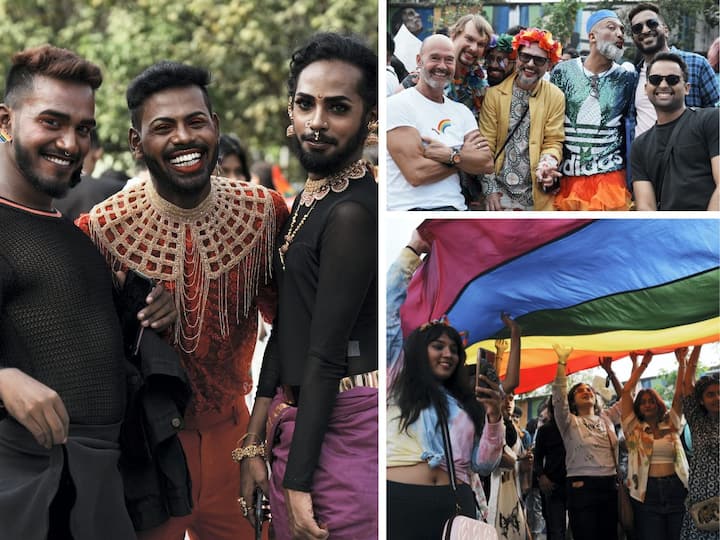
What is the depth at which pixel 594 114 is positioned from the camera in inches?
137

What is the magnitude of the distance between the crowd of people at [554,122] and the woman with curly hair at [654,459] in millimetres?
535

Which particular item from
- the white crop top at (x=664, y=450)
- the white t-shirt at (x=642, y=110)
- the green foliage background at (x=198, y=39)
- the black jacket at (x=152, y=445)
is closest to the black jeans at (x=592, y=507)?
the white crop top at (x=664, y=450)

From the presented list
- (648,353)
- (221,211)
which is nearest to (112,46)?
(221,211)

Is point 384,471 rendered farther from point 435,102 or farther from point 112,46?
point 112,46

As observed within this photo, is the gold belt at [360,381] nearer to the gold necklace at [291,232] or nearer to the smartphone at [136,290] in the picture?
the gold necklace at [291,232]

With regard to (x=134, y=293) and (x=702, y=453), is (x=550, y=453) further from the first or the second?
(x=134, y=293)

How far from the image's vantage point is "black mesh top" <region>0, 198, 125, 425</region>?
3.27 m

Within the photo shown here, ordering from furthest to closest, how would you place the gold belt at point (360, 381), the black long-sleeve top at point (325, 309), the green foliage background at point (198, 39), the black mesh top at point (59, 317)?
the green foliage background at point (198, 39) < the gold belt at point (360, 381) < the black long-sleeve top at point (325, 309) < the black mesh top at point (59, 317)

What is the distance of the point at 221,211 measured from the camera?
12.4 ft

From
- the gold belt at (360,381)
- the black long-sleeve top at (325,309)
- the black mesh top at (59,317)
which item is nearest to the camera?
the black mesh top at (59,317)

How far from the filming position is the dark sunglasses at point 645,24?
11.2 feet

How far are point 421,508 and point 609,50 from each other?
1452mm

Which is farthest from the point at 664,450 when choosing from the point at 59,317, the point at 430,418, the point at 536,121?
the point at 59,317

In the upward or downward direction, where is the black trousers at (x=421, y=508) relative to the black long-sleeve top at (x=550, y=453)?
downward
